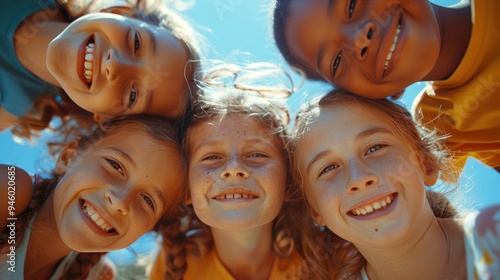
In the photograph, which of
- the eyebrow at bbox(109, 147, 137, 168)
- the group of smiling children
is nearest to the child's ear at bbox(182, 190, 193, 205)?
the group of smiling children

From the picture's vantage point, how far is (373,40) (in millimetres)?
1496

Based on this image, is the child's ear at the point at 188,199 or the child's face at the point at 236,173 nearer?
the child's face at the point at 236,173

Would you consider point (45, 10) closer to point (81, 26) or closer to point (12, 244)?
point (81, 26)

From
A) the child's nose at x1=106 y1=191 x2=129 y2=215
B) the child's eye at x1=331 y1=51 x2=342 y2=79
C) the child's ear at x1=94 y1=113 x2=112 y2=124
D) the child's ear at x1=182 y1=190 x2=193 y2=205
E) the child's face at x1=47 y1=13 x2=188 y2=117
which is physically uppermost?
the child's eye at x1=331 y1=51 x2=342 y2=79

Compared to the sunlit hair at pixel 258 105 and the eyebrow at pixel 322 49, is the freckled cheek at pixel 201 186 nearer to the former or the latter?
the sunlit hair at pixel 258 105

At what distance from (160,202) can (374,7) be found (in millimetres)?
991

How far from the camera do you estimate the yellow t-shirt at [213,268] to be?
1.82 m

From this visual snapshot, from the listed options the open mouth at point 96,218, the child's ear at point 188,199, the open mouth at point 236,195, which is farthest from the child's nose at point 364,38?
the open mouth at point 96,218

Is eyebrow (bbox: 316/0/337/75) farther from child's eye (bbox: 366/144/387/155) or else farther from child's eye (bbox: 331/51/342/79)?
child's eye (bbox: 366/144/387/155)

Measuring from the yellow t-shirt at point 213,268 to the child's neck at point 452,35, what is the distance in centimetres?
87

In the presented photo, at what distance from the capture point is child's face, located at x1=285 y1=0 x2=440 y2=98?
149 centimetres

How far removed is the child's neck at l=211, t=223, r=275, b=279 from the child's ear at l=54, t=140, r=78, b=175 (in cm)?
61

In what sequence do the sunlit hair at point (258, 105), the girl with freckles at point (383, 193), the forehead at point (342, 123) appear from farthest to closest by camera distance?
1. the sunlit hair at point (258, 105)
2. the forehead at point (342, 123)
3. the girl with freckles at point (383, 193)

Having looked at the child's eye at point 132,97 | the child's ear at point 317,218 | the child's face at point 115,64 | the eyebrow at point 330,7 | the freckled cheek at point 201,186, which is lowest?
the child's ear at point 317,218
